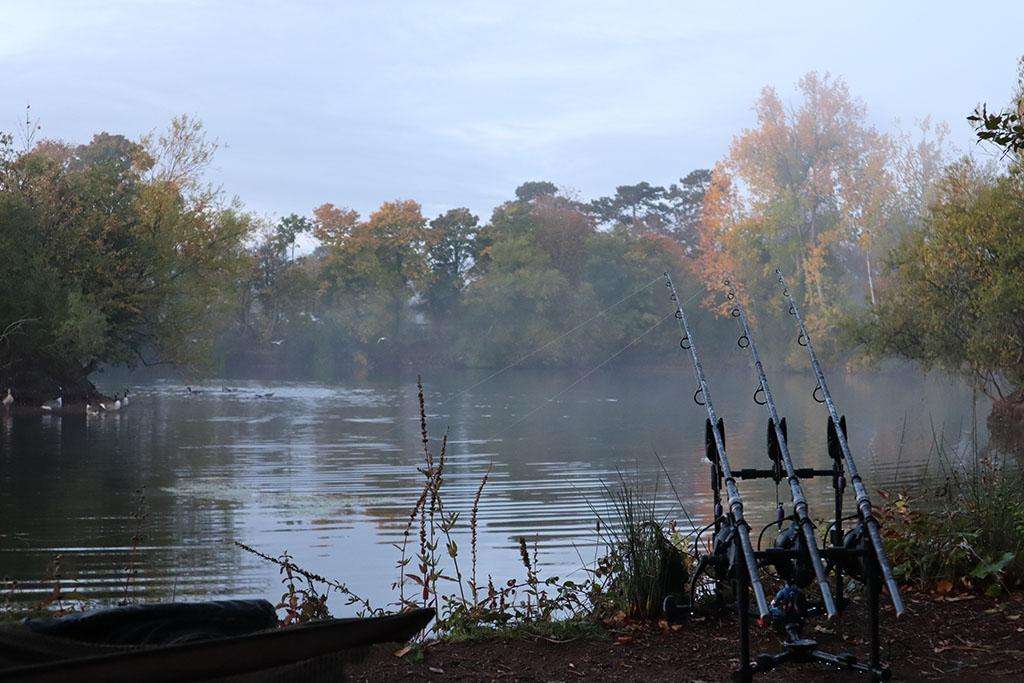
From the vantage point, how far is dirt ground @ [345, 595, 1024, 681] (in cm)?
458

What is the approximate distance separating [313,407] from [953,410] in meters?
19.2

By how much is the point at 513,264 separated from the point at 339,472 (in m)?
46.0

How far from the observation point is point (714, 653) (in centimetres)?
488

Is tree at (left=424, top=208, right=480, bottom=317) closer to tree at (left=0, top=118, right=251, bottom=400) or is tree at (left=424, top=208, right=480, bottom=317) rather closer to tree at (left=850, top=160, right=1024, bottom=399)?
tree at (left=0, top=118, right=251, bottom=400)

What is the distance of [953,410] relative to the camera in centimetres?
3353

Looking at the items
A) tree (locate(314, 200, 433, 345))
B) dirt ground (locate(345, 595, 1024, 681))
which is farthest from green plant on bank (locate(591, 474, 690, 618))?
tree (locate(314, 200, 433, 345))

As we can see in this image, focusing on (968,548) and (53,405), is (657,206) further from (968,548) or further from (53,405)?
(968,548)

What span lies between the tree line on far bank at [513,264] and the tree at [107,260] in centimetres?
8

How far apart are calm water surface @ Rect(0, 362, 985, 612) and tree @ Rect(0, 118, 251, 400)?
2451mm

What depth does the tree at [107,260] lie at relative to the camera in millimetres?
31766

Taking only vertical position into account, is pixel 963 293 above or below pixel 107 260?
below

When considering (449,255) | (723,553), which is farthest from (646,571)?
(449,255)

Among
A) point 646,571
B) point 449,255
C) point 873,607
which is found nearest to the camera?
point 873,607

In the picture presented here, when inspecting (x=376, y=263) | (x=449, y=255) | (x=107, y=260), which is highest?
(x=449, y=255)
